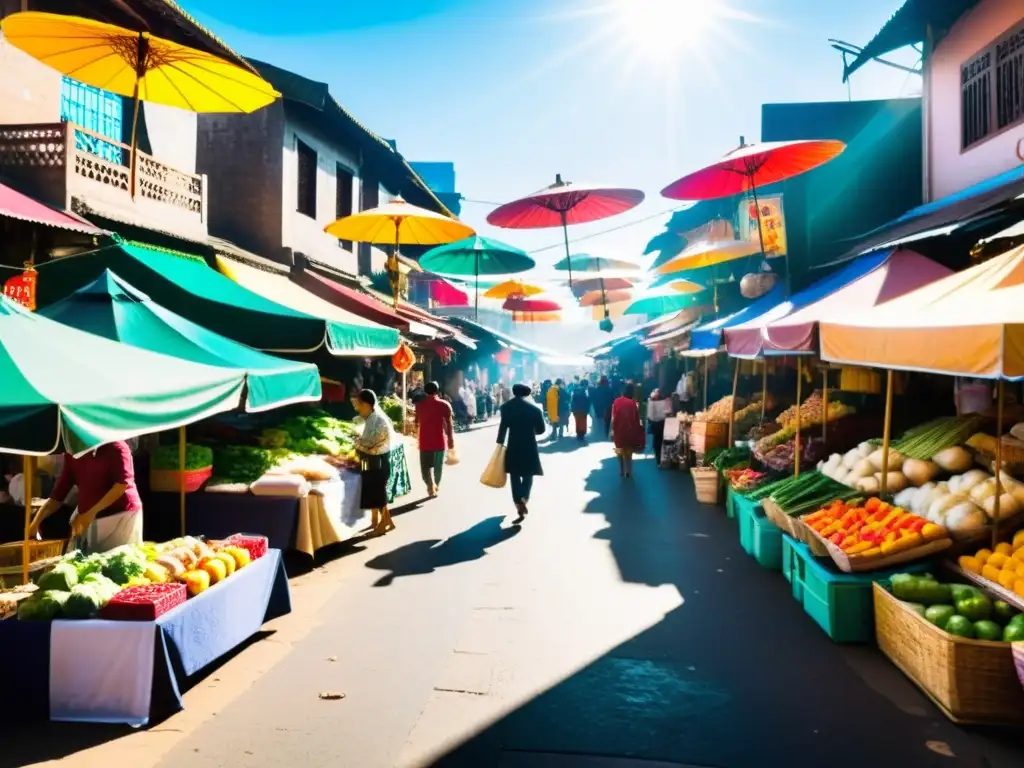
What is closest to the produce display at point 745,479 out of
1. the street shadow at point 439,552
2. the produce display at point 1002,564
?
the street shadow at point 439,552

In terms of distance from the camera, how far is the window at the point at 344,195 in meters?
17.8

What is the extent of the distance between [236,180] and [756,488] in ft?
39.2

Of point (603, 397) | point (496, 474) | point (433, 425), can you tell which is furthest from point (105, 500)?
point (603, 397)

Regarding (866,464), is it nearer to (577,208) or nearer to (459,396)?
(577,208)

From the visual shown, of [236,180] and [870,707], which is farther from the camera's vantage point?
[236,180]

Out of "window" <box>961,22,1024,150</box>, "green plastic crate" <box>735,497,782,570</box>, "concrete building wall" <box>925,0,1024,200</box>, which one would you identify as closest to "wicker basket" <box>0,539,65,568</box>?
"green plastic crate" <box>735,497,782,570</box>

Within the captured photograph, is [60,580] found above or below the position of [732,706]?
above

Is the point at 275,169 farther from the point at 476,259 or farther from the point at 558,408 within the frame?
the point at 558,408

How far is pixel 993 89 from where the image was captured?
938 centimetres

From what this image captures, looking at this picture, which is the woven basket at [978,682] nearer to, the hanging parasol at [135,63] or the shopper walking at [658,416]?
the hanging parasol at [135,63]

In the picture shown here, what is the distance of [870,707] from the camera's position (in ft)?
14.4

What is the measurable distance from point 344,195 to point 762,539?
14.2 metres

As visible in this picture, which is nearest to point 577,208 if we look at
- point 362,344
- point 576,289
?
point 362,344

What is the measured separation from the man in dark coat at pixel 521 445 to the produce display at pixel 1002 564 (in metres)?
5.68
